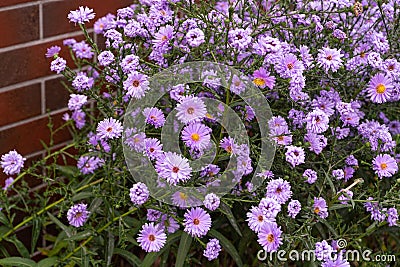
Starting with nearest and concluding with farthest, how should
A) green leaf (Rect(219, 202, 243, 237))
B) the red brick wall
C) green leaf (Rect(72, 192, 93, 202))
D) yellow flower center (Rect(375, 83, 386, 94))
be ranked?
green leaf (Rect(219, 202, 243, 237)), yellow flower center (Rect(375, 83, 386, 94)), green leaf (Rect(72, 192, 93, 202)), the red brick wall

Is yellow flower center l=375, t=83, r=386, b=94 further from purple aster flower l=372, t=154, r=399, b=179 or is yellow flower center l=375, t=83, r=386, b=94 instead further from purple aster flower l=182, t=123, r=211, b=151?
purple aster flower l=182, t=123, r=211, b=151

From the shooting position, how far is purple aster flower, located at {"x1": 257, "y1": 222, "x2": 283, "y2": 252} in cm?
151

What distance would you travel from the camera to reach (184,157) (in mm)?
1560

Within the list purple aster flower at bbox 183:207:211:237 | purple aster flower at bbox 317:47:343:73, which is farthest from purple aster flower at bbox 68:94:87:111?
purple aster flower at bbox 317:47:343:73

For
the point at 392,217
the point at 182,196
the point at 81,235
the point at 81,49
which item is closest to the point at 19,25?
the point at 81,49

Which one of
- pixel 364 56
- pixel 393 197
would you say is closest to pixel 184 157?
pixel 393 197

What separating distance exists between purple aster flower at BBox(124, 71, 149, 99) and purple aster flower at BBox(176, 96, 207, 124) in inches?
4.7

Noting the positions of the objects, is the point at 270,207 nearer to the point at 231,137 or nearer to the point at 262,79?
the point at 231,137

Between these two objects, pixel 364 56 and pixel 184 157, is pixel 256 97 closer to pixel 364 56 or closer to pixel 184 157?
pixel 184 157

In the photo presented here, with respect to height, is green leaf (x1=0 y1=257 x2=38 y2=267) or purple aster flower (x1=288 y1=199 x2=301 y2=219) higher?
purple aster flower (x1=288 y1=199 x2=301 y2=219)

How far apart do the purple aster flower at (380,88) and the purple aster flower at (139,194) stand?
2.45ft

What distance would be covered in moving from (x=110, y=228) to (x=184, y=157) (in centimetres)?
40

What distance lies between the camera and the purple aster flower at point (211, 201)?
59.8 inches

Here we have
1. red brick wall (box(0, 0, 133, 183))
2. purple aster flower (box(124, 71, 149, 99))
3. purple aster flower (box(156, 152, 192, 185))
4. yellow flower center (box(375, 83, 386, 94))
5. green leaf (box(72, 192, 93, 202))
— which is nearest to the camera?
purple aster flower (box(156, 152, 192, 185))
